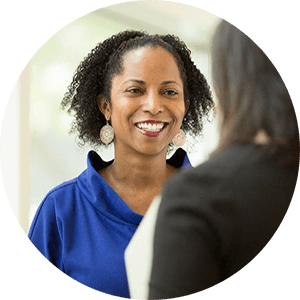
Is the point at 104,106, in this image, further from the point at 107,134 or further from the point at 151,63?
the point at 151,63

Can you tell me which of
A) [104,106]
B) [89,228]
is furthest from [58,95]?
[89,228]

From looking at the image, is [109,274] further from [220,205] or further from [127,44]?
[127,44]

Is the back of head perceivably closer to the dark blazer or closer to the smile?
the dark blazer

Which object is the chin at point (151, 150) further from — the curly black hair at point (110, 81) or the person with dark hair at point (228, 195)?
the person with dark hair at point (228, 195)

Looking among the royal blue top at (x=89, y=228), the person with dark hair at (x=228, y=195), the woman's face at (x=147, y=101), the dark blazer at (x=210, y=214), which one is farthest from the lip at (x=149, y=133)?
the dark blazer at (x=210, y=214)

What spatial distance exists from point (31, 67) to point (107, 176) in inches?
20.6

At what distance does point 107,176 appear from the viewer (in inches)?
78.5

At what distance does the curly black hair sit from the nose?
0.13 meters

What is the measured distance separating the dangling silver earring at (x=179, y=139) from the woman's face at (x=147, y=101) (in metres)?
0.01

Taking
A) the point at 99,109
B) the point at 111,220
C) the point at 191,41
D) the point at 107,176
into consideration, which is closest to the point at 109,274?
the point at 111,220

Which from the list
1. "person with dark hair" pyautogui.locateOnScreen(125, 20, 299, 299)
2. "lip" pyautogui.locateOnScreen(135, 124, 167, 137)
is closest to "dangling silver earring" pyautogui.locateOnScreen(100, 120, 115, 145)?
"lip" pyautogui.locateOnScreen(135, 124, 167, 137)

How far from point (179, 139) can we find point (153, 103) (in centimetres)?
18

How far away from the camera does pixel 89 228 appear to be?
1.94m

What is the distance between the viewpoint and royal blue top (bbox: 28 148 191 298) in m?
1.90
